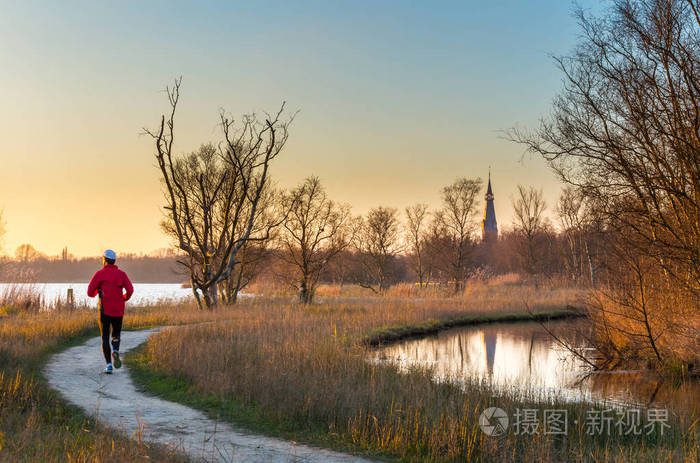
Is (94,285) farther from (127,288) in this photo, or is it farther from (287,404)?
(287,404)

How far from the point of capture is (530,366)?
598 inches

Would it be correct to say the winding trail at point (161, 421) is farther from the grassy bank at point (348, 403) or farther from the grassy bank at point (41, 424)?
the grassy bank at point (348, 403)

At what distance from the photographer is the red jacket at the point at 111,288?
376 inches

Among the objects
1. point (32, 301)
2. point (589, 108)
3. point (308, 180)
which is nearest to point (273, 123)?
point (308, 180)

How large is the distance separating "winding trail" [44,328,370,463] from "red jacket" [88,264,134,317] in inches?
51.3

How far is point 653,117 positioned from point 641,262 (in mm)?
4375

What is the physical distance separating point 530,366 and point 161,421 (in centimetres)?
1129

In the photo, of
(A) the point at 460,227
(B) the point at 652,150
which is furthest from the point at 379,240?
(B) the point at 652,150

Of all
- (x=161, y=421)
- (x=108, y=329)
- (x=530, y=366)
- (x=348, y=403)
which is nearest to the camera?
(x=161, y=421)

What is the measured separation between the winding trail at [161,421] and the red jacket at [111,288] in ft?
4.27

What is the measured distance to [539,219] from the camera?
44.4 m

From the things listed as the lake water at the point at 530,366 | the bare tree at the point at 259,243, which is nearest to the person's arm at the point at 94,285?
the lake water at the point at 530,366

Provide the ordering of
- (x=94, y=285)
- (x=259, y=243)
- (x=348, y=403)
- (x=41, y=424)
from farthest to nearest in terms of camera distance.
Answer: (x=259, y=243) < (x=94, y=285) < (x=348, y=403) < (x=41, y=424)

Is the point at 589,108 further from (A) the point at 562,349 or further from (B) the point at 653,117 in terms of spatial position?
(A) the point at 562,349
